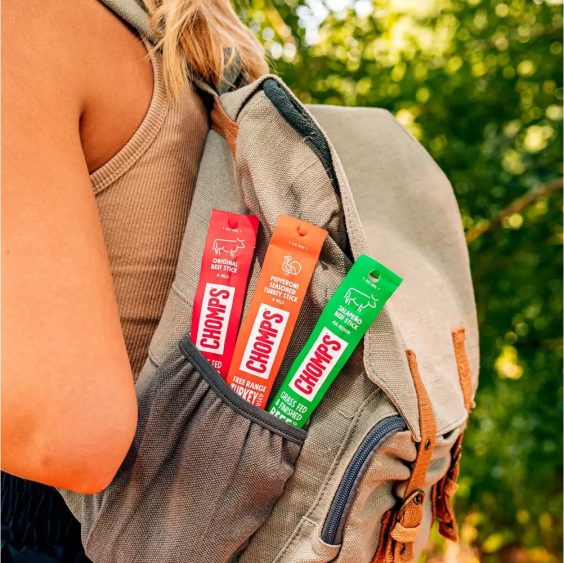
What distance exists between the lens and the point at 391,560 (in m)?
0.67

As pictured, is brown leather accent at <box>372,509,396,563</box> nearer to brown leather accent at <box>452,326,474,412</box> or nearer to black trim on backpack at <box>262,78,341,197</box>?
brown leather accent at <box>452,326,474,412</box>

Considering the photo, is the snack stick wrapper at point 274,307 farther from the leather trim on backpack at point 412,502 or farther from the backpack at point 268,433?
the leather trim on backpack at point 412,502

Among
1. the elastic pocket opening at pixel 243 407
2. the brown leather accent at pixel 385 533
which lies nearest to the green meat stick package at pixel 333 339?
the elastic pocket opening at pixel 243 407

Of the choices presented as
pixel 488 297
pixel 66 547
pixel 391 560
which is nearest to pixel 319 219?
pixel 391 560

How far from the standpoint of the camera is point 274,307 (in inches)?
24.3

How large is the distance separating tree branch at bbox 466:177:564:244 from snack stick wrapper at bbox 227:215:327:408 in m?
1.05

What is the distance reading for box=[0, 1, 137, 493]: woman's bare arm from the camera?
18.4 inches

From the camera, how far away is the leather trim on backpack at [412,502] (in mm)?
651

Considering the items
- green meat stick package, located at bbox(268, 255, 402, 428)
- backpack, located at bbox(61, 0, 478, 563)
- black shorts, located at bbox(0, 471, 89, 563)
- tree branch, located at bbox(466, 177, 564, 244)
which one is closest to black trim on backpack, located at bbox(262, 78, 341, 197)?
backpack, located at bbox(61, 0, 478, 563)

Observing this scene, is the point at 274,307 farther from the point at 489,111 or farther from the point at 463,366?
the point at 489,111

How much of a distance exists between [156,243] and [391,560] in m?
0.47

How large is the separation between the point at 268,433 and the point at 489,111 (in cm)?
130

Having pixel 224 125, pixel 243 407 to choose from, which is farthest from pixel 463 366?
pixel 224 125

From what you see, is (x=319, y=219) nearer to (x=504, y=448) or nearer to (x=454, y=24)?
(x=454, y=24)
